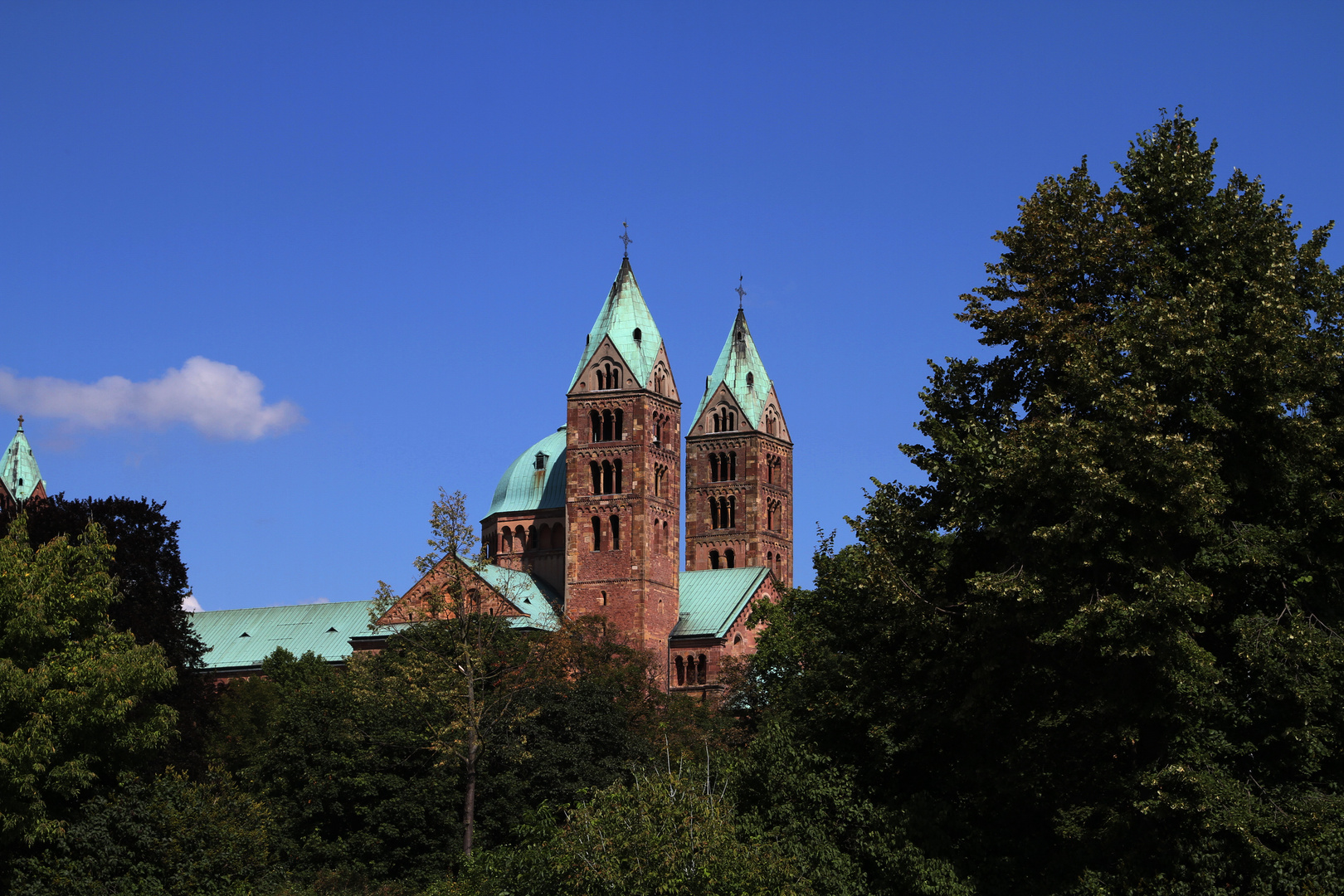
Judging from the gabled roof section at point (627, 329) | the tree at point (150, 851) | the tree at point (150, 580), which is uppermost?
the gabled roof section at point (627, 329)

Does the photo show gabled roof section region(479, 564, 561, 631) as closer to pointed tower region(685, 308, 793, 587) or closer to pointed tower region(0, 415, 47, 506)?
pointed tower region(685, 308, 793, 587)

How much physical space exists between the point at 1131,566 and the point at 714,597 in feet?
Answer: 216

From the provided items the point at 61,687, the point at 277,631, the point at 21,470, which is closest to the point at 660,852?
the point at 61,687

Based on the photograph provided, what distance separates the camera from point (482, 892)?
Result: 35156 millimetres

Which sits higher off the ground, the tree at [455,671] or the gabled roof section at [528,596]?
the gabled roof section at [528,596]

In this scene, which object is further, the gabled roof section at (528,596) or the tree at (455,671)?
the gabled roof section at (528,596)

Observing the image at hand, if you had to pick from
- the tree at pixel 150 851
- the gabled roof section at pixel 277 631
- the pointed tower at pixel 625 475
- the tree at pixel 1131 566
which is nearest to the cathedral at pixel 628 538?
the pointed tower at pixel 625 475

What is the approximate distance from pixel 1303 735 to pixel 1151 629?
322cm

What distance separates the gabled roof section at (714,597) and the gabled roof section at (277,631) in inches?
838

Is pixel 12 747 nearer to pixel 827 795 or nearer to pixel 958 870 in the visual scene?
pixel 827 795

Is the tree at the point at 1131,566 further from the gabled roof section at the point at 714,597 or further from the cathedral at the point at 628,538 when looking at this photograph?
the gabled roof section at the point at 714,597

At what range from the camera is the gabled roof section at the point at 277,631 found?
339 ft

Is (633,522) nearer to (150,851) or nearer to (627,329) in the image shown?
(627,329)

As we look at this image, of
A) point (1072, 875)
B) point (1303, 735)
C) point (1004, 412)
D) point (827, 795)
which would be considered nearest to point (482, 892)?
point (827, 795)
